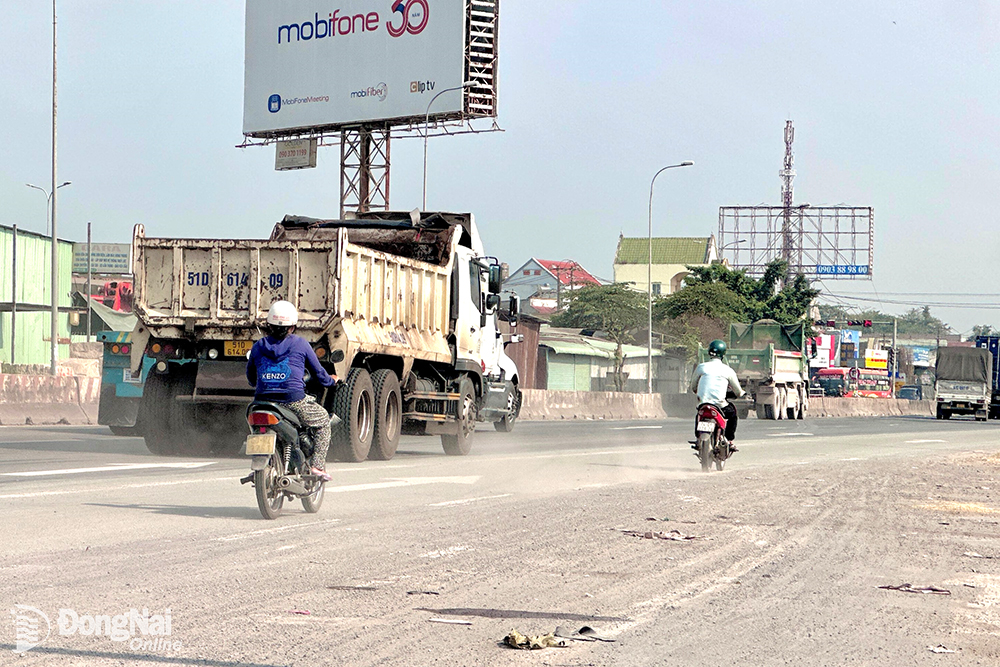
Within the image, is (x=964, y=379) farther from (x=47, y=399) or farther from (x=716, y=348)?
(x=716, y=348)

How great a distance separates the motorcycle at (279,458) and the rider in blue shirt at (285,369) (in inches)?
2.9

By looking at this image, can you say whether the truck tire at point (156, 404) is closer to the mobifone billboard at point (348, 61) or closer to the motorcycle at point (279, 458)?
the motorcycle at point (279, 458)

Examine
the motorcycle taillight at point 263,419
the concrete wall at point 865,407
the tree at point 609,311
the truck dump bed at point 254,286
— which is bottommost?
the concrete wall at point 865,407

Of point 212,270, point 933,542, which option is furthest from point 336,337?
point 933,542

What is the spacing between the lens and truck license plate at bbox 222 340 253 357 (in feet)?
51.2

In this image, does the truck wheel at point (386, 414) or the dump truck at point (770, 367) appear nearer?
the truck wheel at point (386, 414)

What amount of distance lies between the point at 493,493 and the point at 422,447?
8.81 meters

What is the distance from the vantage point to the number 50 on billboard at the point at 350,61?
1813 inches

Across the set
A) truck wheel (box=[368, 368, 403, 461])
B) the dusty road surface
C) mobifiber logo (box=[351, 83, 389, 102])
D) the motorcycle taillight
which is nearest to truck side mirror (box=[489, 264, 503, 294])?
truck wheel (box=[368, 368, 403, 461])

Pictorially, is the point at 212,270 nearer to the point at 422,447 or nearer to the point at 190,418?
the point at 190,418

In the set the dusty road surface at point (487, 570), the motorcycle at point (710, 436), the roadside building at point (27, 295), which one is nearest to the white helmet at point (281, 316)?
the dusty road surface at point (487, 570)

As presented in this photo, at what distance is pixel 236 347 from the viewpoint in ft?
51.5

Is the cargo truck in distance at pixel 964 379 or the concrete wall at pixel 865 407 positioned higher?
the cargo truck in distance at pixel 964 379

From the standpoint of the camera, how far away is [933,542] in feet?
31.5
